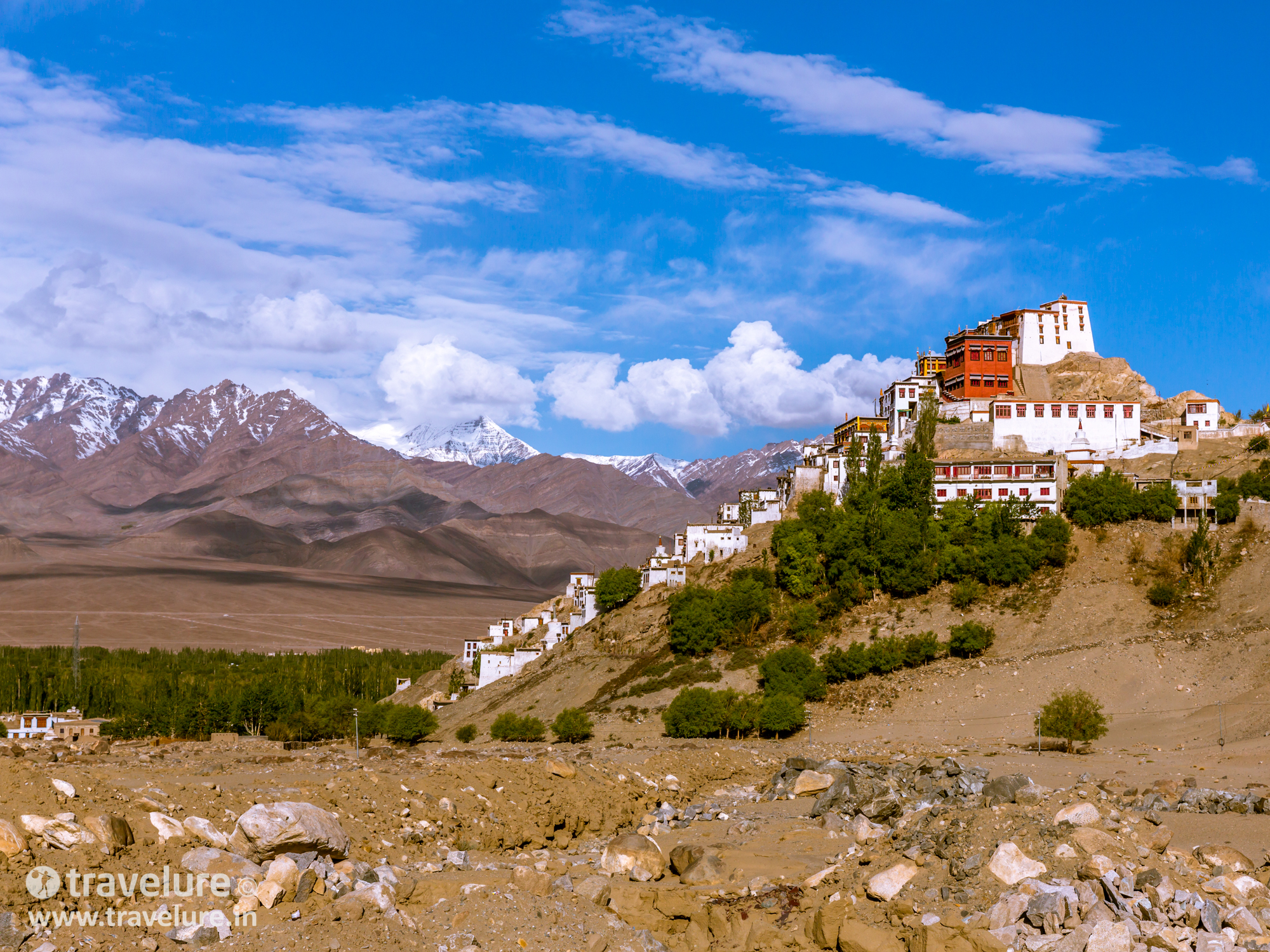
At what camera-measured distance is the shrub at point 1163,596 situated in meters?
71.6

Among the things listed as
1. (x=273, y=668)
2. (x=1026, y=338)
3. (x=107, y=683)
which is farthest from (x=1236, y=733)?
(x=273, y=668)

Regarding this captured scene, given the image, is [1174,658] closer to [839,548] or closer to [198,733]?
[839,548]

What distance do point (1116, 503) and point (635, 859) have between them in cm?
6015

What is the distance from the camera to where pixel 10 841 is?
75.9 feet

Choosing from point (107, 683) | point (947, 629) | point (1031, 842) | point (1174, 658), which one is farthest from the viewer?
point (107, 683)

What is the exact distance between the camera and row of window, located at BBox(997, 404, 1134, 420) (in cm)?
9206

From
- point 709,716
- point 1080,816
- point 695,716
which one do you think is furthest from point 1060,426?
point 1080,816

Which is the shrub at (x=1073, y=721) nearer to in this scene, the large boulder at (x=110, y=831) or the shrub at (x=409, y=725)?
the shrub at (x=409, y=725)

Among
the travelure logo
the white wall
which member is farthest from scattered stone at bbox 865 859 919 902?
the white wall

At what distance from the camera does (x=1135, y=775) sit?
44531 mm

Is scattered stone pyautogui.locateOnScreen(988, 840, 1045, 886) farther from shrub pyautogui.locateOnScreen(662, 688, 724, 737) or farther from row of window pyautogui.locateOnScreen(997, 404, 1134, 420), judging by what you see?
row of window pyautogui.locateOnScreen(997, 404, 1134, 420)

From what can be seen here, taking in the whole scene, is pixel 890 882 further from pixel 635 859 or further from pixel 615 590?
pixel 615 590

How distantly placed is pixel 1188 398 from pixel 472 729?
66427mm

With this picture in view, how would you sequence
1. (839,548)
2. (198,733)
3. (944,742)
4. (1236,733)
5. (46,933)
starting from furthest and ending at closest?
(198,733)
(839,548)
(944,742)
(1236,733)
(46,933)
